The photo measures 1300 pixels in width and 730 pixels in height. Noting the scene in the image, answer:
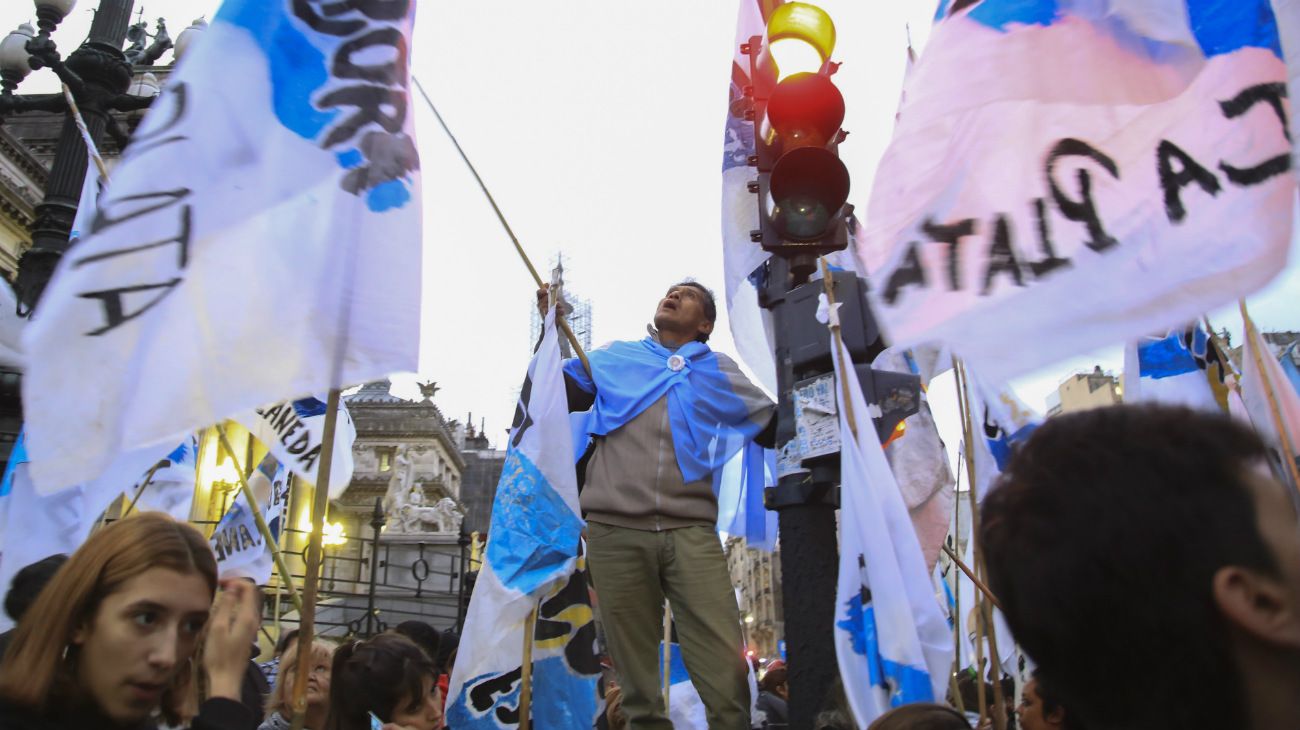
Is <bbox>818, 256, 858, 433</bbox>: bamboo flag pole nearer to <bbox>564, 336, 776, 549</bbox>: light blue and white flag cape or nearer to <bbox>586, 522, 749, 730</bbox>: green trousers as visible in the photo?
<bbox>564, 336, 776, 549</bbox>: light blue and white flag cape

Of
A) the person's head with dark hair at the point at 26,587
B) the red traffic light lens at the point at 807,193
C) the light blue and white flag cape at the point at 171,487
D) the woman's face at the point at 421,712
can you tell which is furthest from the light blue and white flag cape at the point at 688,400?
the light blue and white flag cape at the point at 171,487

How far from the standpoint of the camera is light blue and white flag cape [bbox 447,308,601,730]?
3451 mm

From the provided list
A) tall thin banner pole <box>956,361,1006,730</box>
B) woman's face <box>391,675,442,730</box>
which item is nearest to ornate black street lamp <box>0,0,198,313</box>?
woman's face <box>391,675,442,730</box>

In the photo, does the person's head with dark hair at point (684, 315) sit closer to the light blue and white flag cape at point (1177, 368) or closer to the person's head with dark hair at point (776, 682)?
the light blue and white flag cape at point (1177, 368)

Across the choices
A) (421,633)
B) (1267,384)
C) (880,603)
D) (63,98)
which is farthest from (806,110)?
(63,98)

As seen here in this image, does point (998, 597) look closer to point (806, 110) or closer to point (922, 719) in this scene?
point (922, 719)

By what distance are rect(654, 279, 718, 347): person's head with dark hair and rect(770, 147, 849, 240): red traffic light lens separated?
48.6 inches

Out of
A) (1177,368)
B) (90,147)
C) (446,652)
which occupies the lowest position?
(446,652)

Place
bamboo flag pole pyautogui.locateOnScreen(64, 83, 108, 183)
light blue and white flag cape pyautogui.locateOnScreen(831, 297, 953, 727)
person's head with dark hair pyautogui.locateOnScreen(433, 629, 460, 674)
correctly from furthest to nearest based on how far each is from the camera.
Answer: person's head with dark hair pyautogui.locateOnScreen(433, 629, 460, 674) < bamboo flag pole pyautogui.locateOnScreen(64, 83, 108, 183) < light blue and white flag cape pyautogui.locateOnScreen(831, 297, 953, 727)

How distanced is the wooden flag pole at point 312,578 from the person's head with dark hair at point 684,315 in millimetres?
2430

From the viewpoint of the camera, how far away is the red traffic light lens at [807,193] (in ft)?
11.3

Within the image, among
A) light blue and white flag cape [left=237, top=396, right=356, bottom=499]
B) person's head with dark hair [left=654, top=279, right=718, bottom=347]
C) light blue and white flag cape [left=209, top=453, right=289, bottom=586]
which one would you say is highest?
person's head with dark hair [left=654, top=279, right=718, bottom=347]

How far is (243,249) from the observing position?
2.40m

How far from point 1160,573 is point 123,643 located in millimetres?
1898
